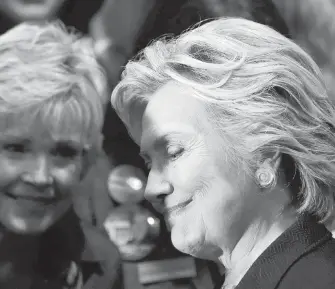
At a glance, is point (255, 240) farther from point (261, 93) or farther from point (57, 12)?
point (57, 12)

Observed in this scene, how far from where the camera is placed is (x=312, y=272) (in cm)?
99

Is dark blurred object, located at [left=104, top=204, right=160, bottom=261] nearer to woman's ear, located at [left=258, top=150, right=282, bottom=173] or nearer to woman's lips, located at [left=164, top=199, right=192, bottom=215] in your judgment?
woman's lips, located at [left=164, top=199, right=192, bottom=215]

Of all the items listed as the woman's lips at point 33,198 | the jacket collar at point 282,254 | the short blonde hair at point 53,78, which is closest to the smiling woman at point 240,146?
the jacket collar at point 282,254

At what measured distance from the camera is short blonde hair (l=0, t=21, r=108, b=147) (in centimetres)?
119

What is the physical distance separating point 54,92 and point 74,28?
0.15 m

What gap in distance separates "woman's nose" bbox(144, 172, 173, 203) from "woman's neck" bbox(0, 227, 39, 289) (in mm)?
264

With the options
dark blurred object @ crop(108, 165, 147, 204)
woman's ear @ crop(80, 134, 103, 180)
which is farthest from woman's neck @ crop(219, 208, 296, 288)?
woman's ear @ crop(80, 134, 103, 180)

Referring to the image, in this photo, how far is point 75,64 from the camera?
1.21 meters

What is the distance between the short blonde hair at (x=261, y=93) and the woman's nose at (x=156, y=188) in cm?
17

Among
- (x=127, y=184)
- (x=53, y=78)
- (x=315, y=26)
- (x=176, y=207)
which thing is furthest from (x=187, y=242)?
(x=315, y=26)

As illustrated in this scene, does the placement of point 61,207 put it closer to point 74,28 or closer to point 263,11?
point 74,28

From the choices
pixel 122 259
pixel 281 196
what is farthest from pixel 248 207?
pixel 122 259

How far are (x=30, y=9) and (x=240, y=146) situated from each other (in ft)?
1.87

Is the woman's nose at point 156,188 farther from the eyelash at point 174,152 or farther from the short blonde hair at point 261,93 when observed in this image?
the short blonde hair at point 261,93
